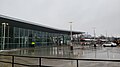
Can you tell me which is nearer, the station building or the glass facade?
the station building

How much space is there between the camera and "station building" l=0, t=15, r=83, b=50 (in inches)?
1484

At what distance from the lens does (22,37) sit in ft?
149

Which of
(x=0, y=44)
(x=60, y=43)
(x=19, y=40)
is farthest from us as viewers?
(x=60, y=43)

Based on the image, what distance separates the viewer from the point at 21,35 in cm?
4522

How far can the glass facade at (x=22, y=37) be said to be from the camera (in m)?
39.6

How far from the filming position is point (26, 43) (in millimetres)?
46156

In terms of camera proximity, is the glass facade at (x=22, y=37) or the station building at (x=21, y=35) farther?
the glass facade at (x=22, y=37)

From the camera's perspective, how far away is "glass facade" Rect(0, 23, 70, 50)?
3955 centimetres

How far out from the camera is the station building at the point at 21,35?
3769 centimetres

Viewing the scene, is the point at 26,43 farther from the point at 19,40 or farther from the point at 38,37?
the point at 38,37

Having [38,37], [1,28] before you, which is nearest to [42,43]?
[38,37]

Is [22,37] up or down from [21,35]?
down

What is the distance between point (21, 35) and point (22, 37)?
681 millimetres

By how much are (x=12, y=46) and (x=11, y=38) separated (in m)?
2.26
